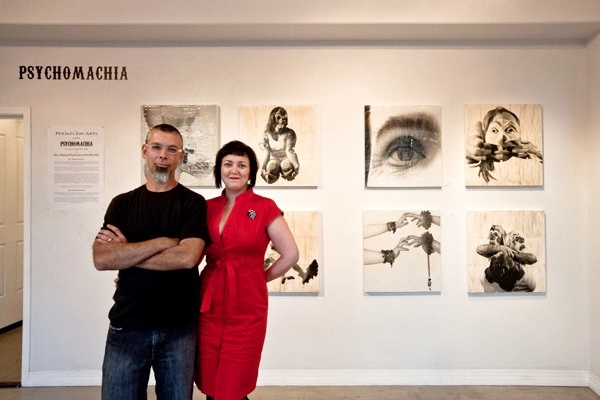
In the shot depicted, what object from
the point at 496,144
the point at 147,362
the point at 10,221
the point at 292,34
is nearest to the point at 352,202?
the point at 496,144

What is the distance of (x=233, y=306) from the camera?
68.1 inches

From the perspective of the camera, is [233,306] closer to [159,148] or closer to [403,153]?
[159,148]

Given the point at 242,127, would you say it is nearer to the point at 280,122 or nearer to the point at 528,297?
the point at 280,122

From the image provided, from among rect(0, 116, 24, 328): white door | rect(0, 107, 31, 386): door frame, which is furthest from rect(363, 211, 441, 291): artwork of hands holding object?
rect(0, 116, 24, 328): white door

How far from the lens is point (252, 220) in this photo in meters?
1.78

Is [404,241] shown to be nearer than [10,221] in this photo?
Yes

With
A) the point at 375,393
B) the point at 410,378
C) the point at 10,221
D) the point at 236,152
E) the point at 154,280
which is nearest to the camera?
the point at 154,280

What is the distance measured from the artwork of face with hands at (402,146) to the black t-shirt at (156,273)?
165 centimetres

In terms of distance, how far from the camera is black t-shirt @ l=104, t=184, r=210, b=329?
165 centimetres

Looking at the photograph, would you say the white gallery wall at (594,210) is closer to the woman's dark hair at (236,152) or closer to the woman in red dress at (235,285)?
the woman in red dress at (235,285)

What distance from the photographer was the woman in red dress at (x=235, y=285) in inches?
68.0

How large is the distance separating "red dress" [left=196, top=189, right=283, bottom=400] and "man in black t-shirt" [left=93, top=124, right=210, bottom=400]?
0.20ft

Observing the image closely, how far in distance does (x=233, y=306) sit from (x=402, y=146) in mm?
1885

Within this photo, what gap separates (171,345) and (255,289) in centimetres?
41
